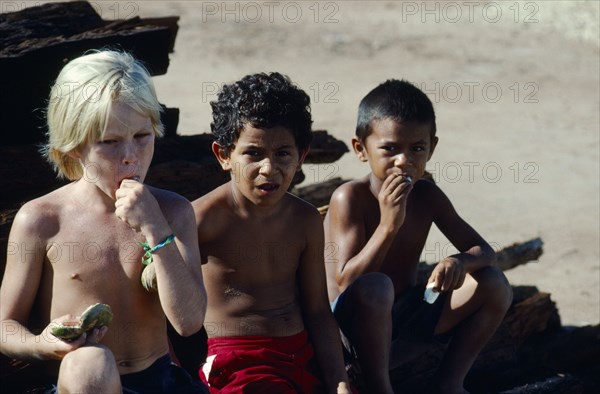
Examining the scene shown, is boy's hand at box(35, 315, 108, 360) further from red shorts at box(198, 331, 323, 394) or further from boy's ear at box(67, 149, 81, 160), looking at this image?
red shorts at box(198, 331, 323, 394)

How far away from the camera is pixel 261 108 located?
13.9ft

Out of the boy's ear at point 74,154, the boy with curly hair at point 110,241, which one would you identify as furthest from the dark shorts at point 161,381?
the boy's ear at point 74,154

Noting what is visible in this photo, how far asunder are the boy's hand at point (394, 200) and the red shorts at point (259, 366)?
0.59 meters

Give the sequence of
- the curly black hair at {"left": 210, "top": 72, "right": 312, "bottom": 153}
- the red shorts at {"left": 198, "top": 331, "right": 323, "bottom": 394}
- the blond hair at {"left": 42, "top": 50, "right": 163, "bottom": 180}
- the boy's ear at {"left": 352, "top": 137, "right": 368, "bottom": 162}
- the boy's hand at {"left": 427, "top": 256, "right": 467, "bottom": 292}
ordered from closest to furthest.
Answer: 1. the blond hair at {"left": 42, "top": 50, "right": 163, "bottom": 180}
2. the red shorts at {"left": 198, "top": 331, "right": 323, "bottom": 394}
3. the curly black hair at {"left": 210, "top": 72, "right": 312, "bottom": 153}
4. the boy's hand at {"left": 427, "top": 256, "right": 467, "bottom": 292}
5. the boy's ear at {"left": 352, "top": 137, "right": 368, "bottom": 162}

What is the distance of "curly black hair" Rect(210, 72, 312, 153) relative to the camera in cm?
426

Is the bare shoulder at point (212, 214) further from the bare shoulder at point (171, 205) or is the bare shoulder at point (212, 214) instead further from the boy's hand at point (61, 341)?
the boy's hand at point (61, 341)

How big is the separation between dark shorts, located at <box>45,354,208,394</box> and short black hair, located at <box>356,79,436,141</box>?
1415 mm

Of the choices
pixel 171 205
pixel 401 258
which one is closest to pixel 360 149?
pixel 401 258

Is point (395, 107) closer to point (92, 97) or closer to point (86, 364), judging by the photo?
point (92, 97)

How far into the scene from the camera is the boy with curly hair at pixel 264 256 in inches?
167

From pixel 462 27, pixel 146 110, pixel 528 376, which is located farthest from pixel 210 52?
pixel 146 110

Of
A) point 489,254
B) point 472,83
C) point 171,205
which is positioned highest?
point 171,205

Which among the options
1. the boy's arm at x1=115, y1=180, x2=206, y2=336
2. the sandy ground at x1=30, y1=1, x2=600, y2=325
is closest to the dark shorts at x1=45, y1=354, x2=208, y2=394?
the boy's arm at x1=115, y1=180, x2=206, y2=336

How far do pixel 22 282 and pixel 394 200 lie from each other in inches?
60.4
